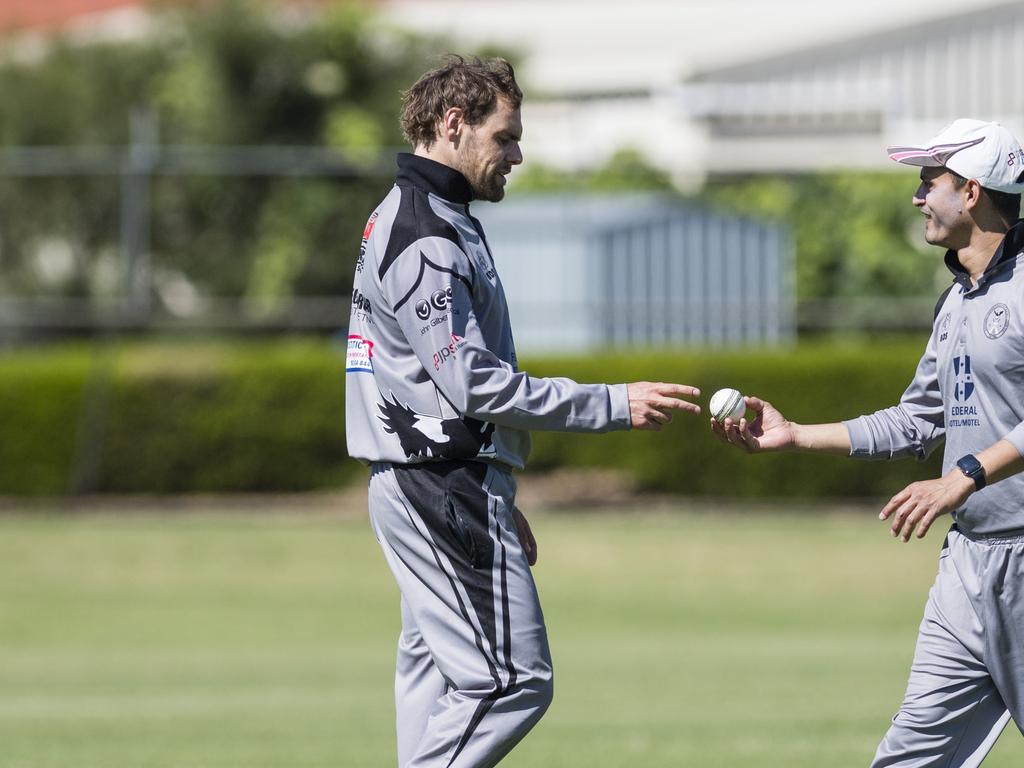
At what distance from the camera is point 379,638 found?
15.4 metres

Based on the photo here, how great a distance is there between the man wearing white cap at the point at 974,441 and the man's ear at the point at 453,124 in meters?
1.39

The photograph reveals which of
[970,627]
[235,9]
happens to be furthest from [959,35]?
[970,627]

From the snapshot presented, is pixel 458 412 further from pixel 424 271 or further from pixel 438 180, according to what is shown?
pixel 438 180

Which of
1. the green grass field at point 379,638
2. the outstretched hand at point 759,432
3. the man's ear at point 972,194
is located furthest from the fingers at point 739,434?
the green grass field at point 379,638

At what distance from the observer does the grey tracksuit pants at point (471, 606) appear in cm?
514

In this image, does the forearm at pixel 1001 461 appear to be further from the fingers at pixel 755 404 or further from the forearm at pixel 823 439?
the fingers at pixel 755 404

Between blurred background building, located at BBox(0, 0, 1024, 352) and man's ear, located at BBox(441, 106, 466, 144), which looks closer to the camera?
man's ear, located at BBox(441, 106, 466, 144)

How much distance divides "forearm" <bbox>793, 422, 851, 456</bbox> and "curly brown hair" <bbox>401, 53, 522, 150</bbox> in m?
1.41

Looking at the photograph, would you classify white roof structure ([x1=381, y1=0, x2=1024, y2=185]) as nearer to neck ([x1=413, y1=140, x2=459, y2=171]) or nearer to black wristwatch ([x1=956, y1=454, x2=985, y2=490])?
neck ([x1=413, y1=140, x2=459, y2=171])

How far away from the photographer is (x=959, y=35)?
3388 cm

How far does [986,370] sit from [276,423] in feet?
53.9

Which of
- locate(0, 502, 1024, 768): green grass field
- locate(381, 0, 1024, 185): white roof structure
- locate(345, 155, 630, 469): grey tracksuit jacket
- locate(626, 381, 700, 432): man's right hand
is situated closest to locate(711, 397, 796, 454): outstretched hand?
locate(626, 381, 700, 432): man's right hand

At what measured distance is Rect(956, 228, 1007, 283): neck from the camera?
17.9 feet

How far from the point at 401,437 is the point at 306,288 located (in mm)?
19910
